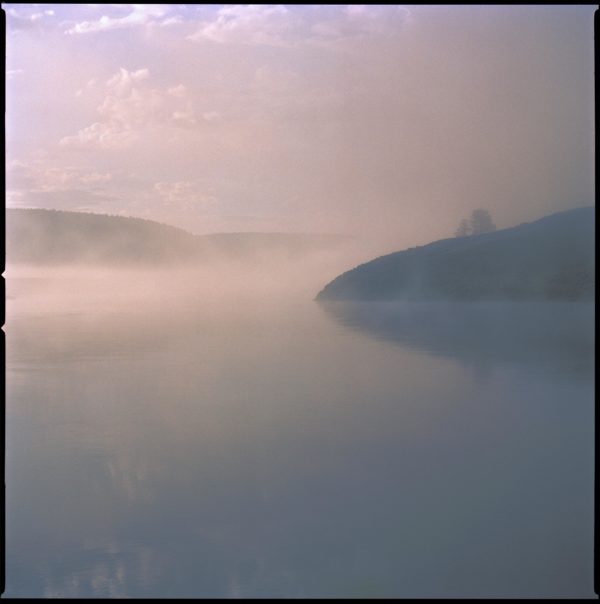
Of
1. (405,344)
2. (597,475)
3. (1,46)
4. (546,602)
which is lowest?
(546,602)

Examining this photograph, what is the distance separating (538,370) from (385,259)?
4.80 ft

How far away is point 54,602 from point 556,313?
3.85 meters

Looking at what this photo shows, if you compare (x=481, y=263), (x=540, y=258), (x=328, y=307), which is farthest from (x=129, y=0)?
(x=481, y=263)

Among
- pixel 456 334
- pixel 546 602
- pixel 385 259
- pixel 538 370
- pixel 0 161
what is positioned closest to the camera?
pixel 0 161

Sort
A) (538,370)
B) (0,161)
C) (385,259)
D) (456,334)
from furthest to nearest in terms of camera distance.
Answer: (385,259), (456,334), (538,370), (0,161)

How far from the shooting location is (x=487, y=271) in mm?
5289

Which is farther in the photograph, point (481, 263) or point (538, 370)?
point (481, 263)

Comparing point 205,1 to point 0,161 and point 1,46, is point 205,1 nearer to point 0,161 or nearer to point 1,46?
point 1,46

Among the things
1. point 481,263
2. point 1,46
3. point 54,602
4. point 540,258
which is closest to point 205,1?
point 1,46

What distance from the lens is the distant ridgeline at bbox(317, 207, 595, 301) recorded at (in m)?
4.52

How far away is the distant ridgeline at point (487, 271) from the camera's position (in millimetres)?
4520

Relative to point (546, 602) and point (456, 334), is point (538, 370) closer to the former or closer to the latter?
point (456, 334)

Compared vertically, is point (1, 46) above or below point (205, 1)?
below

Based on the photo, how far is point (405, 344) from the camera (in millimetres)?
4598
